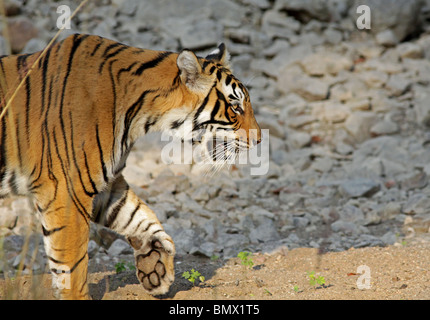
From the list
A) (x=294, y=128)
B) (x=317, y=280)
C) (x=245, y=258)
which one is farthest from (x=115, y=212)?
(x=294, y=128)

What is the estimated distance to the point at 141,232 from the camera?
398 centimetres

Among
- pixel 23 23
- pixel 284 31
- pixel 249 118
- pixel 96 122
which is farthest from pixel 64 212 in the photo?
pixel 284 31

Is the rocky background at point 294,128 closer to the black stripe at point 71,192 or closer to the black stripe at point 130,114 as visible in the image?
the black stripe at point 71,192

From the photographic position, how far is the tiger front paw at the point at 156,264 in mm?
3811

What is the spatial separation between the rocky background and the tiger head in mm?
777

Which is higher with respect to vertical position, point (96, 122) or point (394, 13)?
point (394, 13)

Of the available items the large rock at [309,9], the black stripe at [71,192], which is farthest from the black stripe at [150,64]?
the large rock at [309,9]

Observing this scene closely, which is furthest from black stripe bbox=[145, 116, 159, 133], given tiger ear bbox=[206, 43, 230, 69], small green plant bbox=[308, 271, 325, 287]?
small green plant bbox=[308, 271, 325, 287]

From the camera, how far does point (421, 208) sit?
20.1 feet

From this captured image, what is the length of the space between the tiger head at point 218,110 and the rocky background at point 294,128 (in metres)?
0.78

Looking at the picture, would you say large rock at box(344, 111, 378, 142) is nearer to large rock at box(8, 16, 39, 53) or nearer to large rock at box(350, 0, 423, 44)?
large rock at box(350, 0, 423, 44)

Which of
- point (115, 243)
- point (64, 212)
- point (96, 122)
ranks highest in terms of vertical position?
point (96, 122)
